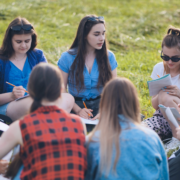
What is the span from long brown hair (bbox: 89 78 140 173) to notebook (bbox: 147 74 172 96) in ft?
3.85

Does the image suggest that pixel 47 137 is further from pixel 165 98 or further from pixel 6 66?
pixel 6 66

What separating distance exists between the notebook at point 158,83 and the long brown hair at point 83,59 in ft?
2.07

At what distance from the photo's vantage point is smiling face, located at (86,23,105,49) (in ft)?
11.2

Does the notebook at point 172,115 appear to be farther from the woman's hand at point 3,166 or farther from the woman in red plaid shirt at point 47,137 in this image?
the woman's hand at point 3,166

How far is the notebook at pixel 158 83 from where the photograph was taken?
9.94 feet

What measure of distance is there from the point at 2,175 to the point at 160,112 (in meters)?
1.95

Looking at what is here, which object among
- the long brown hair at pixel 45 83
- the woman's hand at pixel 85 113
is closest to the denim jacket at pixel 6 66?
the woman's hand at pixel 85 113

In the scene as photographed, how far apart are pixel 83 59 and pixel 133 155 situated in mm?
1886

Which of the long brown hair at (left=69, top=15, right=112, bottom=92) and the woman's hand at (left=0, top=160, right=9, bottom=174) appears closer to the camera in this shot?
the woman's hand at (left=0, top=160, right=9, bottom=174)

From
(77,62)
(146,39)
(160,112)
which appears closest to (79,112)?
(77,62)

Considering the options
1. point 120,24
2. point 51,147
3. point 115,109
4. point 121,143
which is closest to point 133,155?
point 121,143

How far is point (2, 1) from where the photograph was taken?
896 cm

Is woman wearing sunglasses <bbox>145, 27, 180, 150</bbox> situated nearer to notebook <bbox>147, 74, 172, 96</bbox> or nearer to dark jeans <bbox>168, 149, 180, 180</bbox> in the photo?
notebook <bbox>147, 74, 172, 96</bbox>

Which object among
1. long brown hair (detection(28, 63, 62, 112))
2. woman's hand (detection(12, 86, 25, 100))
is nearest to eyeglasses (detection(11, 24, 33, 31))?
woman's hand (detection(12, 86, 25, 100))
